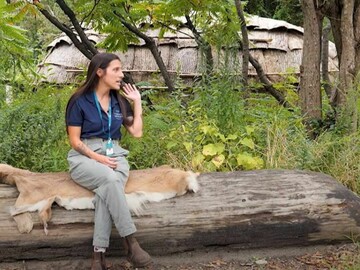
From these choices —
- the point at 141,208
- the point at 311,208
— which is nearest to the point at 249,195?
the point at 311,208

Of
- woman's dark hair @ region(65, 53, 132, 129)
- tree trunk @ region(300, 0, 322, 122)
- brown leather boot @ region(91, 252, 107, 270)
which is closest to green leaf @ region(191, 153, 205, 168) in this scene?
woman's dark hair @ region(65, 53, 132, 129)

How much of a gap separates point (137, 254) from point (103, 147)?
90cm

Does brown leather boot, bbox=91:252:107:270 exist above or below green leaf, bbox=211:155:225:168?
below

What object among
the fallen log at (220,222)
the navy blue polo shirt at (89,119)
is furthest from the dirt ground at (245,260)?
the navy blue polo shirt at (89,119)

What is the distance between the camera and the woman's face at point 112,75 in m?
4.25

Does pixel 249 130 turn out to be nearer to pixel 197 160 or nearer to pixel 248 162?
pixel 248 162

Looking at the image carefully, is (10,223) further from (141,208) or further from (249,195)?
(249,195)

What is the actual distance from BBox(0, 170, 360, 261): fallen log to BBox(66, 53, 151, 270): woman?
0.24 m

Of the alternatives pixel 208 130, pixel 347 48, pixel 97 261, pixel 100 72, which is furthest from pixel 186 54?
Answer: pixel 97 261

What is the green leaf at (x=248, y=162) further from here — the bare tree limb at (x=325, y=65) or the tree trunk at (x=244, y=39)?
the bare tree limb at (x=325, y=65)

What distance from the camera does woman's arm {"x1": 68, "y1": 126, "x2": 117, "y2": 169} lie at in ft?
13.6

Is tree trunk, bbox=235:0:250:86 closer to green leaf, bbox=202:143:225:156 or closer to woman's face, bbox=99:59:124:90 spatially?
green leaf, bbox=202:143:225:156

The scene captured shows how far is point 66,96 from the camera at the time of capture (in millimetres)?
6812

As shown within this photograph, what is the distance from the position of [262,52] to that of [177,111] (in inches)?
314
